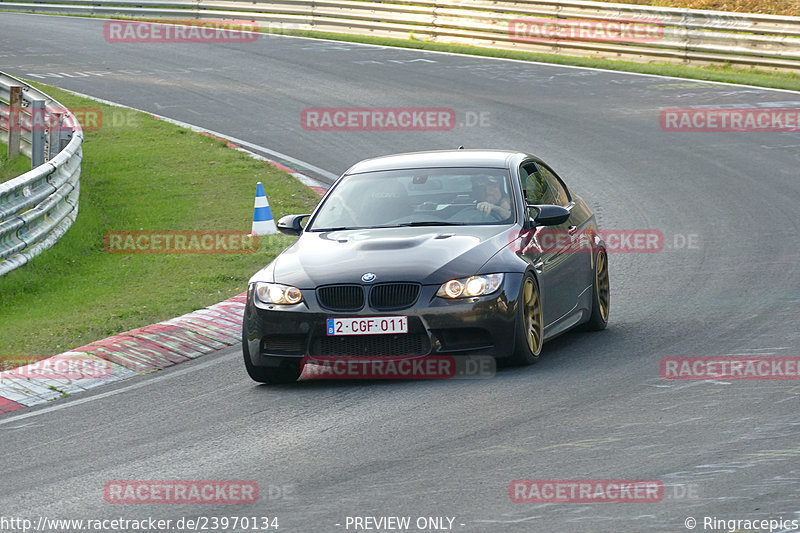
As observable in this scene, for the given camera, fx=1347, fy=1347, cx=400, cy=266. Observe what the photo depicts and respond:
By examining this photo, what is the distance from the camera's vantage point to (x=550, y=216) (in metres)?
9.66

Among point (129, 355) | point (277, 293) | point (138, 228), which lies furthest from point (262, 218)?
point (277, 293)

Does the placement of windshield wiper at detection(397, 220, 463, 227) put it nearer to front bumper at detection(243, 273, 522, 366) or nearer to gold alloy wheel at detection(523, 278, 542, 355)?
gold alloy wheel at detection(523, 278, 542, 355)

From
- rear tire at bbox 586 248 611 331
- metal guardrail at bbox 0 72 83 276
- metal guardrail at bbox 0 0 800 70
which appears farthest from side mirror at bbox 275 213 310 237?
metal guardrail at bbox 0 0 800 70

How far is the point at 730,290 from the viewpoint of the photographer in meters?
11.7

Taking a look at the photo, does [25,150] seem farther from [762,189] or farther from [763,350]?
[763,350]

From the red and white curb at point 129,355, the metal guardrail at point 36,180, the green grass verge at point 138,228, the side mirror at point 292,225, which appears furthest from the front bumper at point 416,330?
the metal guardrail at point 36,180

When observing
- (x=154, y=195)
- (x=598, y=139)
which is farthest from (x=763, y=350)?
(x=598, y=139)

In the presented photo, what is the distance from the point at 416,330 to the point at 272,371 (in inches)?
42.7

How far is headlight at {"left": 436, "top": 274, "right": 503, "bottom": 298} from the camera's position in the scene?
8.70 m

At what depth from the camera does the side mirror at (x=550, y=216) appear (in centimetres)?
967

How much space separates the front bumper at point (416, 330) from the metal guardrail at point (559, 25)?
1889 centimetres

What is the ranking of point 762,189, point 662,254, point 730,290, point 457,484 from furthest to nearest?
point 762,189
point 662,254
point 730,290
point 457,484

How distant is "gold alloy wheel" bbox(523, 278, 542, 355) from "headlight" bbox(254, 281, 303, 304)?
1525mm

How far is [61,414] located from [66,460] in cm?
130
